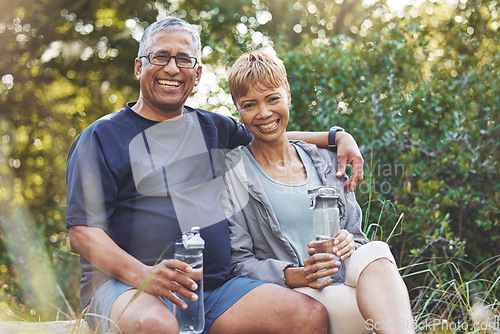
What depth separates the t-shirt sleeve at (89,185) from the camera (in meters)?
2.32

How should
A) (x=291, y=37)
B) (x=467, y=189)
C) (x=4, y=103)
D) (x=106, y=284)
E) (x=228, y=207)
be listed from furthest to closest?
(x=291, y=37) < (x=4, y=103) < (x=467, y=189) < (x=228, y=207) < (x=106, y=284)

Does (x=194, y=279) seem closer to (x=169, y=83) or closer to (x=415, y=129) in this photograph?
(x=169, y=83)

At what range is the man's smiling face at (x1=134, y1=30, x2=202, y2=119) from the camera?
2795 millimetres

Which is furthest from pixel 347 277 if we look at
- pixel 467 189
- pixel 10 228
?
pixel 10 228

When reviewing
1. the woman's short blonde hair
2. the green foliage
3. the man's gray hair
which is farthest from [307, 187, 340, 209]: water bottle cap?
the green foliage

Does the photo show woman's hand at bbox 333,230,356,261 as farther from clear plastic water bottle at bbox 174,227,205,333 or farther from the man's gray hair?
the man's gray hair

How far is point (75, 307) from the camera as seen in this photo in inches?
193

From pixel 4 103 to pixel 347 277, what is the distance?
7316 millimetres

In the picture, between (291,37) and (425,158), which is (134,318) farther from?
(291,37)

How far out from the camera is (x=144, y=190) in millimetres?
2572

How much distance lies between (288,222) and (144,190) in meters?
0.76

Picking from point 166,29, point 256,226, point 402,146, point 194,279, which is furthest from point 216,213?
point 402,146

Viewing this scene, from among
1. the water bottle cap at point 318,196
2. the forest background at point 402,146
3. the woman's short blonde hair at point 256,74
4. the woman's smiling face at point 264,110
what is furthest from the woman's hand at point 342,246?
the forest background at point 402,146

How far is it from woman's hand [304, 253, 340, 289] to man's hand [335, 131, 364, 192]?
647mm
